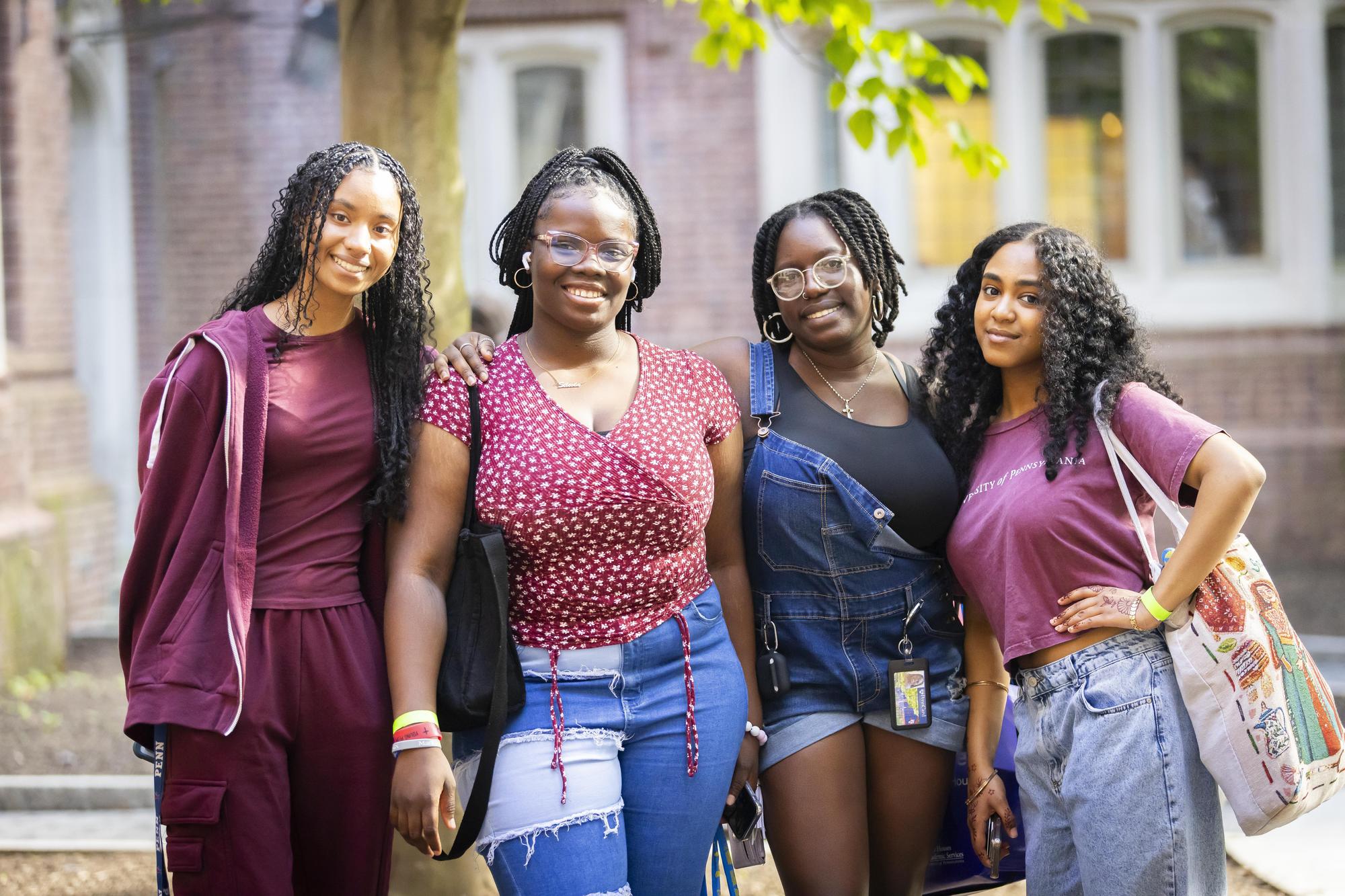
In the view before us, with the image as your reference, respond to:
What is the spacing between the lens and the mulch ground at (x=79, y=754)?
4.73 metres

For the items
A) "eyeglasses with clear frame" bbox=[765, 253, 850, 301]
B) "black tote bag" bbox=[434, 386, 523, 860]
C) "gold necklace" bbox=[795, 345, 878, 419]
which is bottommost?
"black tote bag" bbox=[434, 386, 523, 860]

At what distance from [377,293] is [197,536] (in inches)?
27.5

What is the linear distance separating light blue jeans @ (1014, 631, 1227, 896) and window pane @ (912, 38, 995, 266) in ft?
23.9

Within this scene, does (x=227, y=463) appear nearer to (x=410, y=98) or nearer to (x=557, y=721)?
(x=557, y=721)

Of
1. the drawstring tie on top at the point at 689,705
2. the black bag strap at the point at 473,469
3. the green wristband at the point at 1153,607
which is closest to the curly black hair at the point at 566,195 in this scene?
the black bag strap at the point at 473,469

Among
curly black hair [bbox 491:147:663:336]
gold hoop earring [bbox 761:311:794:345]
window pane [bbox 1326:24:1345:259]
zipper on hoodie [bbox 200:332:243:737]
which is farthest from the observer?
window pane [bbox 1326:24:1345:259]

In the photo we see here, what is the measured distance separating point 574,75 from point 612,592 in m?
7.79

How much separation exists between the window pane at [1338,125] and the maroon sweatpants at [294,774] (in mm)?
9118

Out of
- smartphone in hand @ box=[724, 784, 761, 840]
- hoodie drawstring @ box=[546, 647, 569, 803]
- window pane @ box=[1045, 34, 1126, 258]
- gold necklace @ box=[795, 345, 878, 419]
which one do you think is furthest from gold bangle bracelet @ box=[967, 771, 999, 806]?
window pane @ box=[1045, 34, 1126, 258]

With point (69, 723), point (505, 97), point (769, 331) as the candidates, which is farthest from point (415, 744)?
point (505, 97)

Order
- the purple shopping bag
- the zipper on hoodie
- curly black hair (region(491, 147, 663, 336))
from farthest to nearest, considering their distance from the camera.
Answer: the purple shopping bag → curly black hair (region(491, 147, 663, 336)) → the zipper on hoodie

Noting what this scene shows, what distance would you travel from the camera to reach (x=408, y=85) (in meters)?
4.20

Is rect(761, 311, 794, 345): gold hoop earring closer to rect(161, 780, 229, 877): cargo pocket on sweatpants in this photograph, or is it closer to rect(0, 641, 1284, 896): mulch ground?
rect(161, 780, 229, 877): cargo pocket on sweatpants

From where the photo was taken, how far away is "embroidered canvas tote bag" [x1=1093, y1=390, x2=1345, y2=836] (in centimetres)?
276
